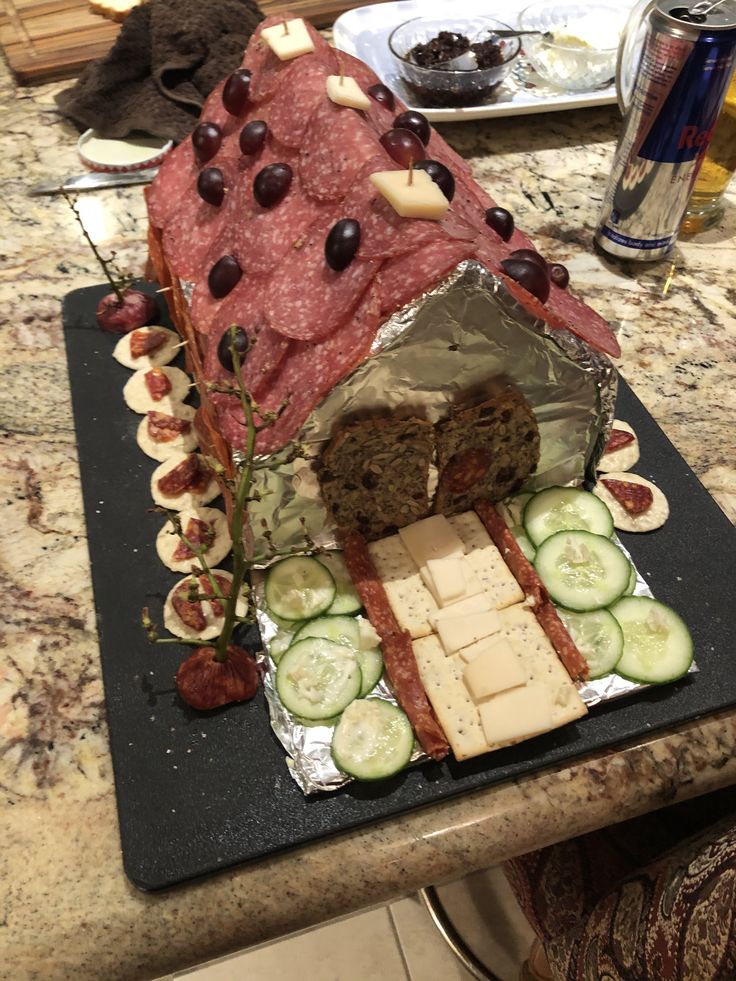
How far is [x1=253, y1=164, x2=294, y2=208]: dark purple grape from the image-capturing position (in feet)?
5.55

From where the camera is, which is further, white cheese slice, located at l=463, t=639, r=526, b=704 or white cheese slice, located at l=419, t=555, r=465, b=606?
white cheese slice, located at l=419, t=555, r=465, b=606

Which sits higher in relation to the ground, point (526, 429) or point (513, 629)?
point (526, 429)

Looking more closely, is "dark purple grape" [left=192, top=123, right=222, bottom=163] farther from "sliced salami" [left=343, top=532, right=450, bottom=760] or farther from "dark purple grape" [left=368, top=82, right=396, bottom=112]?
"sliced salami" [left=343, top=532, right=450, bottom=760]

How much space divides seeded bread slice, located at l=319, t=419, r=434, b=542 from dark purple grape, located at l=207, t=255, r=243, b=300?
44 centimetres

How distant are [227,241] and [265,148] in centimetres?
23

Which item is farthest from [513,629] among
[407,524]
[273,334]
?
[273,334]

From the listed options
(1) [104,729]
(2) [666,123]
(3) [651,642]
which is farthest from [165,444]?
(2) [666,123]

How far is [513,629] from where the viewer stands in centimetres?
160

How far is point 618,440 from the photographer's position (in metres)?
2.01

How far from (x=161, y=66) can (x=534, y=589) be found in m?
2.33

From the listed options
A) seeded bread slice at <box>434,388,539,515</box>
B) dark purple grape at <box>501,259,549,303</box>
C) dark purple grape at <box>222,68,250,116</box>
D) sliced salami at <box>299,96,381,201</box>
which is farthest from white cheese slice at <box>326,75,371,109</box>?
seeded bread slice at <box>434,388,539,515</box>

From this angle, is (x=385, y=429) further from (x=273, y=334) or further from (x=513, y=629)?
(x=513, y=629)

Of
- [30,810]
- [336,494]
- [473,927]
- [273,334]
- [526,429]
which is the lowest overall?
[473,927]

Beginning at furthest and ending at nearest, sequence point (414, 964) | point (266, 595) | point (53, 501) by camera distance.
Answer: point (414, 964) < point (53, 501) < point (266, 595)
